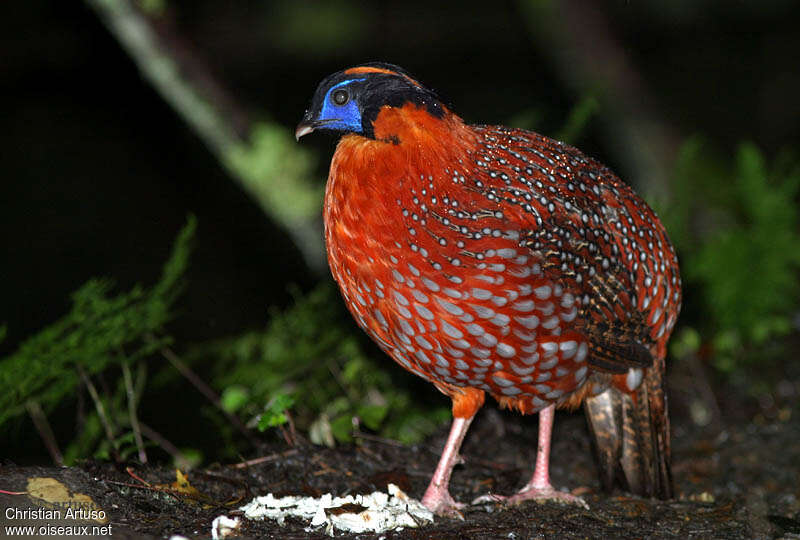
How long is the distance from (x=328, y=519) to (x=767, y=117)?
9.41 meters

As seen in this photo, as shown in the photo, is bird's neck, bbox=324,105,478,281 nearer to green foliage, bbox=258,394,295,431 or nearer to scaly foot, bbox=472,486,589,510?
green foliage, bbox=258,394,295,431

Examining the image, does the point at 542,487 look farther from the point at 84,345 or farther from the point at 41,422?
the point at 41,422

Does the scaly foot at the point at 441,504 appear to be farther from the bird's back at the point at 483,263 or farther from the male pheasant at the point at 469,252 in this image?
the bird's back at the point at 483,263

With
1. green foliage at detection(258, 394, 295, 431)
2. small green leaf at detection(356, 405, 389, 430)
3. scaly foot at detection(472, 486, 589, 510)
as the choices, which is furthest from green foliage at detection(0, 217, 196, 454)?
scaly foot at detection(472, 486, 589, 510)

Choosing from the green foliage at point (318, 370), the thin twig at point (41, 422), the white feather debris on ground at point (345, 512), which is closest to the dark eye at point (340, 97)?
the white feather debris on ground at point (345, 512)

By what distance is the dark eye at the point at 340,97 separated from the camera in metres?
3.24

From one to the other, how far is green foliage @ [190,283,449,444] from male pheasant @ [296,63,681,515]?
4.35 ft

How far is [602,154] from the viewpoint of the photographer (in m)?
8.53

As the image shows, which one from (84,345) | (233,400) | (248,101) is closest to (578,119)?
(248,101)

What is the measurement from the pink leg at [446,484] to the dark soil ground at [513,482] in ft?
0.28

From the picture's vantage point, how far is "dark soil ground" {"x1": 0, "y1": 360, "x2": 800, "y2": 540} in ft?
10.1

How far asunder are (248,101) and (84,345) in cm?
252

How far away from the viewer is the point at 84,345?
416 centimetres

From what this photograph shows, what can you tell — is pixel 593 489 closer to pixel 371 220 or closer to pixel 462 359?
pixel 462 359
